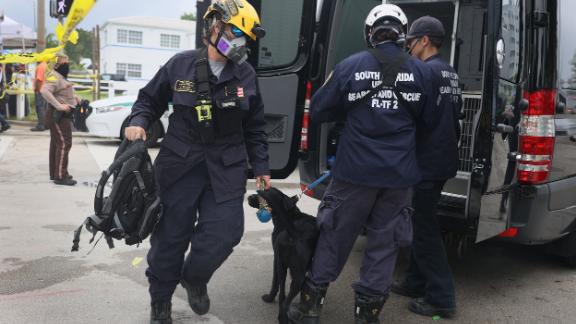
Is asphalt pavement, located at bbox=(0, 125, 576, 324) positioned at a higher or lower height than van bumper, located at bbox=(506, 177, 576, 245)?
lower

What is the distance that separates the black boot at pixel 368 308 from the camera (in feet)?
10.8

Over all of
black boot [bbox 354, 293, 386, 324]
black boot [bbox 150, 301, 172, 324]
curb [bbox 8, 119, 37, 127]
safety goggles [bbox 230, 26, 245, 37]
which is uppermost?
safety goggles [bbox 230, 26, 245, 37]

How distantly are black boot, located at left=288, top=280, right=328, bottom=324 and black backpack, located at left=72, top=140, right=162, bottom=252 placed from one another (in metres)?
0.90

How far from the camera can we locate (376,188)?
3.22m

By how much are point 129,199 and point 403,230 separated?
145 centimetres

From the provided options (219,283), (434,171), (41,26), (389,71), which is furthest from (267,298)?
(41,26)

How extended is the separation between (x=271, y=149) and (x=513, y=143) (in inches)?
71.7

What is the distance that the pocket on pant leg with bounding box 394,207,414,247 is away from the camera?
130 inches

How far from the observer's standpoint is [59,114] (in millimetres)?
7629

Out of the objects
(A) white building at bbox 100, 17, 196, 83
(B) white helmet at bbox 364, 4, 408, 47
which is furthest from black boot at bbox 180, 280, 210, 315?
(A) white building at bbox 100, 17, 196, 83

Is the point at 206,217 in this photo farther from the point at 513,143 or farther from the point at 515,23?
the point at 515,23

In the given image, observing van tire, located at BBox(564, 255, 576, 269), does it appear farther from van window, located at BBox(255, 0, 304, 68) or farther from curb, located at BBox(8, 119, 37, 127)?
curb, located at BBox(8, 119, 37, 127)

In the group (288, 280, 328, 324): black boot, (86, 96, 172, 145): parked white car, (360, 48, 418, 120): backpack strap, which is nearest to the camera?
(360, 48, 418, 120): backpack strap

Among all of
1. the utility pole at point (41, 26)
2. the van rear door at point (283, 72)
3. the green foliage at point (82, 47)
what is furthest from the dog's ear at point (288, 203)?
the green foliage at point (82, 47)
